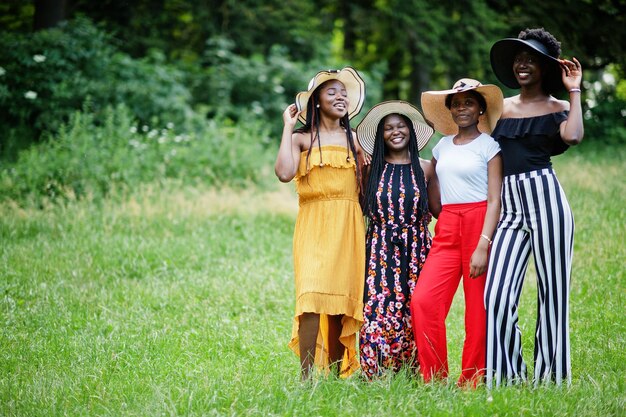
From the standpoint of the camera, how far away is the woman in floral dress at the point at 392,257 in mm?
5262

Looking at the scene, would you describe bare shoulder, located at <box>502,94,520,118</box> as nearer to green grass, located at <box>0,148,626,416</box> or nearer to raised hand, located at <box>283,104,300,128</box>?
raised hand, located at <box>283,104,300,128</box>

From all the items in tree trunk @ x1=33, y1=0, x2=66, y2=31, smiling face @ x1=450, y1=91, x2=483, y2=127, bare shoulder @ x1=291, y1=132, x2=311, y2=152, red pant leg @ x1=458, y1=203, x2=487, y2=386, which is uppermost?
tree trunk @ x1=33, y1=0, x2=66, y2=31

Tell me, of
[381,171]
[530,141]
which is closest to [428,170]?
[381,171]

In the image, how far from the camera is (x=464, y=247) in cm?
514

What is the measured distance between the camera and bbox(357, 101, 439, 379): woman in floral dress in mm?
5262

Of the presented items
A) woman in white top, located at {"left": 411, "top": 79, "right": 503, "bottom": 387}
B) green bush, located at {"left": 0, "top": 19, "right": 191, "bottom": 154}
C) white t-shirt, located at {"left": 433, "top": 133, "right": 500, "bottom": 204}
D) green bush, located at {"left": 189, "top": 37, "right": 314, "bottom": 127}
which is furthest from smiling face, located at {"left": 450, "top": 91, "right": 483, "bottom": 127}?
green bush, located at {"left": 189, "top": 37, "right": 314, "bottom": 127}

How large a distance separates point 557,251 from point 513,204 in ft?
1.39

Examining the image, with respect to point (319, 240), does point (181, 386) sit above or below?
below

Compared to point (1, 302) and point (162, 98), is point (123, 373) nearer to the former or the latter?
point (1, 302)

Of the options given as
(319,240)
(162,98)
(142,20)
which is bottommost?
(319,240)

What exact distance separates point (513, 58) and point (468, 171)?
93cm

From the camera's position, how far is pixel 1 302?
7676mm

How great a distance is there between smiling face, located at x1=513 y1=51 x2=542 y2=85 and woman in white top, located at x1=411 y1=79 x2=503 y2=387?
0.21 metres

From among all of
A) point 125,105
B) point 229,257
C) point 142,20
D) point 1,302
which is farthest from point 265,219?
point 142,20
